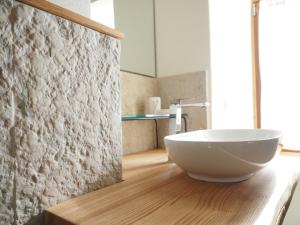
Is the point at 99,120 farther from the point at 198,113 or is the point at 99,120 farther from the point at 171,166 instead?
the point at 198,113

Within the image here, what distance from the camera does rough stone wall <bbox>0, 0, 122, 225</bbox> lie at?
1.40 ft

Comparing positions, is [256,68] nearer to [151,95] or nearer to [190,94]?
[190,94]

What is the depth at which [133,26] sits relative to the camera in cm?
125

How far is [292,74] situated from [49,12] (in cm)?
138

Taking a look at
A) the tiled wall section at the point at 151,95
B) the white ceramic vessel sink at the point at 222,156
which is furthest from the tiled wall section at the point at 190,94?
the white ceramic vessel sink at the point at 222,156

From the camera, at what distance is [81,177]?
554 millimetres

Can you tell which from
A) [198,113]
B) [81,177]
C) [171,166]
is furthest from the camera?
[198,113]

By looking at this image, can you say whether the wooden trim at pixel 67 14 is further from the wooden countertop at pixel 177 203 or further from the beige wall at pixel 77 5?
the wooden countertop at pixel 177 203

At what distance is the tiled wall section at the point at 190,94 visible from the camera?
4.07 ft

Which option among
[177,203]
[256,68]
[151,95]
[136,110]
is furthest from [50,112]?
[256,68]

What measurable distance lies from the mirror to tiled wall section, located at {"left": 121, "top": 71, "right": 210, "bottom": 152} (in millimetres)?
82

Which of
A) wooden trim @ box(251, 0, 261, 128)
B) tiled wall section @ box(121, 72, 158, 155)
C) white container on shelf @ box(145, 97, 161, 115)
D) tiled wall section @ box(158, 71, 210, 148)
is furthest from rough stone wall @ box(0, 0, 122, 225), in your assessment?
wooden trim @ box(251, 0, 261, 128)

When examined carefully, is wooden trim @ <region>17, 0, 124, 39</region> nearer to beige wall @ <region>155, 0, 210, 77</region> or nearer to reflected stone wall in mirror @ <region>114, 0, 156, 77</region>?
reflected stone wall in mirror @ <region>114, 0, 156, 77</region>

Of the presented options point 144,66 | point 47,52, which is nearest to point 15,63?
point 47,52
